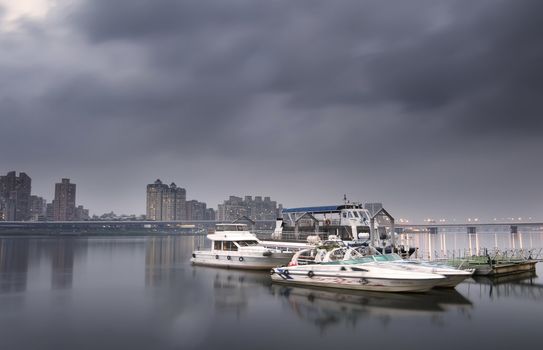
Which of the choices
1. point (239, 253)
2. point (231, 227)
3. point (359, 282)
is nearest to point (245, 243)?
point (239, 253)

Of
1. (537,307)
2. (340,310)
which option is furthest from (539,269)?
(340,310)

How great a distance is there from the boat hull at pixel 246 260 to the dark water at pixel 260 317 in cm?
708

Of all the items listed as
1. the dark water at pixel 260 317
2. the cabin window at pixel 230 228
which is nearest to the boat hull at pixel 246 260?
the cabin window at pixel 230 228

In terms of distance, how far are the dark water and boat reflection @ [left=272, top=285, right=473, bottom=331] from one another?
2.3 inches

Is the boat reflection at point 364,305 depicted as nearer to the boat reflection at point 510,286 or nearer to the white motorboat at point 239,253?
the boat reflection at point 510,286

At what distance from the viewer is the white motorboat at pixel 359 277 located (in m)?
25.8

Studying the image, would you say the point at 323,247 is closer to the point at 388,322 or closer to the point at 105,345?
the point at 388,322

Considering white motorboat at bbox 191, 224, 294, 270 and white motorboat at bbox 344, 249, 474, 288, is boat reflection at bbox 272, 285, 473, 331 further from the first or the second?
white motorboat at bbox 191, 224, 294, 270

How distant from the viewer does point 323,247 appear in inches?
1437

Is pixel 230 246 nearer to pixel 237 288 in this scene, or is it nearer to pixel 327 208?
pixel 327 208

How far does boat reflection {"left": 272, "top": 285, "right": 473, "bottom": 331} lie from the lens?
21.0m

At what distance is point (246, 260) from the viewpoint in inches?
1644

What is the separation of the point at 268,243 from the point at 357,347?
2961 cm

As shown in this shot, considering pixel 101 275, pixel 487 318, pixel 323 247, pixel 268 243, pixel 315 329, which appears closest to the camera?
pixel 315 329
